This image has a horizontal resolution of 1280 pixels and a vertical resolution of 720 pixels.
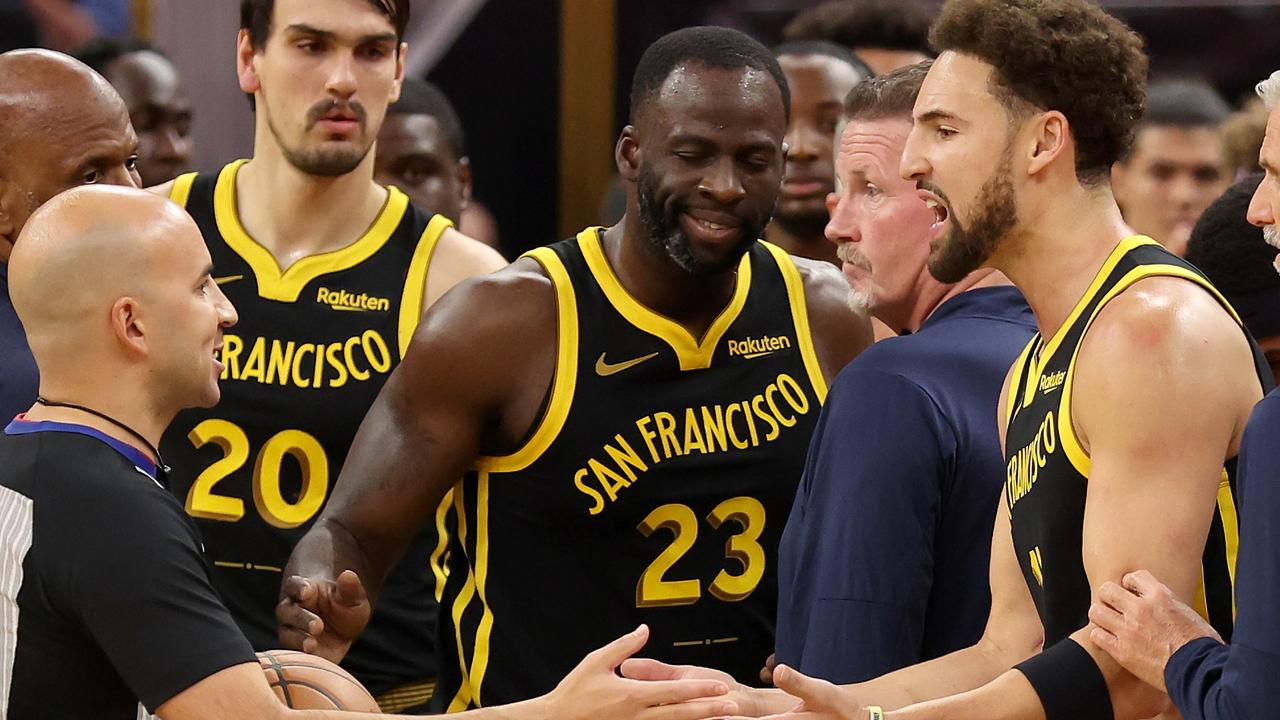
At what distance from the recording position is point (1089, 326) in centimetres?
305

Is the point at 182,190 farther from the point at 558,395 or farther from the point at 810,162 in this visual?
the point at 810,162

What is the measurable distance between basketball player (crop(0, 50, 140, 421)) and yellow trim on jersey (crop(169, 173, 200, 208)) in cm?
63

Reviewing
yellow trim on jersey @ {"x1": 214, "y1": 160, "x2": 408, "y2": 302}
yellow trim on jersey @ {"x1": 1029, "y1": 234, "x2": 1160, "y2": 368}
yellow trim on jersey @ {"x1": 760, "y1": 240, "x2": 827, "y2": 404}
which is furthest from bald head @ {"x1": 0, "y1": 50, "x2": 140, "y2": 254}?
yellow trim on jersey @ {"x1": 1029, "y1": 234, "x2": 1160, "y2": 368}

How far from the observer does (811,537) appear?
355 cm

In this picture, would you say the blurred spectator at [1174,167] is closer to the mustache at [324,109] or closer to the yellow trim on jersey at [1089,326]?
the mustache at [324,109]

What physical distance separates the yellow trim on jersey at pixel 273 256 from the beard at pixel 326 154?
176 mm

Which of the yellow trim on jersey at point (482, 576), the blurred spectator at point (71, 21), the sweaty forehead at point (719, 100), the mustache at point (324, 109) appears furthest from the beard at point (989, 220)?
the blurred spectator at point (71, 21)

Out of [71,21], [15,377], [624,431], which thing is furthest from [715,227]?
[71,21]

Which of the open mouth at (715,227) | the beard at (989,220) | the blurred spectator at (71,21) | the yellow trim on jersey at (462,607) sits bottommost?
the yellow trim on jersey at (462,607)

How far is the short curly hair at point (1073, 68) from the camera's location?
329 cm

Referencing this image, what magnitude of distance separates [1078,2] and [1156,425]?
92 centimetres

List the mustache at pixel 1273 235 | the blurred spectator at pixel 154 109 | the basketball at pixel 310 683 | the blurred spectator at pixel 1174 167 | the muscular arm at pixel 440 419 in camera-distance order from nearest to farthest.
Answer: the mustache at pixel 1273 235
the basketball at pixel 310 683
the muscular arm at pixel 440 419
the blurred spectator at pixel 154 109
the blurred spectator at pixel 1174 167

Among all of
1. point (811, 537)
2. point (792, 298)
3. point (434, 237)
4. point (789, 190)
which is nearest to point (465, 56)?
point (789, 190)

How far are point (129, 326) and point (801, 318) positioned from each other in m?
1.86
